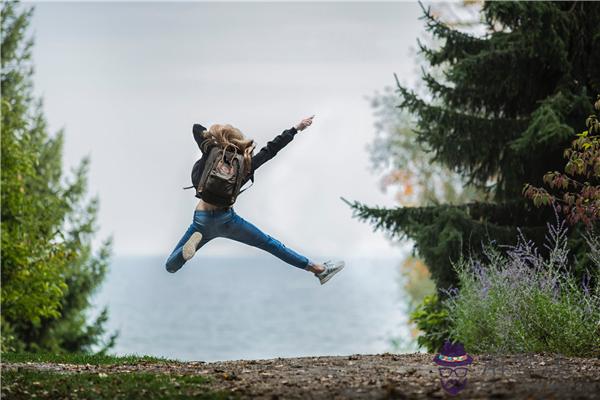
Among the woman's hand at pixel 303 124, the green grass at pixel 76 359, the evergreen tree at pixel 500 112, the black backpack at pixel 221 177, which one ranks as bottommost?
the green grass at pixel 76 359

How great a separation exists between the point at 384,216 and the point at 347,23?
94.3 ft

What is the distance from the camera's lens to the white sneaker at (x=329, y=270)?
861 centimetres

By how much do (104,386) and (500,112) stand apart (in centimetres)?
842

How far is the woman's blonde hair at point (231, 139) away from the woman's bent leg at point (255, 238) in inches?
20.6

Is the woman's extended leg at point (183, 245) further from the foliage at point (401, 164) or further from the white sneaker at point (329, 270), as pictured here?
the foliage at point (401, 164)

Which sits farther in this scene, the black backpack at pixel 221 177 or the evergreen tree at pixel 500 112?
the evergreen tree at pixel 500 112

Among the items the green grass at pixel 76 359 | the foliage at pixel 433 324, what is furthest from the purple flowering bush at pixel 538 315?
the green grass at pixel 76 359

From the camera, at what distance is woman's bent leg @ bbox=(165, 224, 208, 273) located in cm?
802

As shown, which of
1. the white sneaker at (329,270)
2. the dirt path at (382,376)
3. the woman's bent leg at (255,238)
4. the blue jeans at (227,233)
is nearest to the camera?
the dirt path at (382,376)

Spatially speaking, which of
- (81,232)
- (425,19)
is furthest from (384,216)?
(81,232)

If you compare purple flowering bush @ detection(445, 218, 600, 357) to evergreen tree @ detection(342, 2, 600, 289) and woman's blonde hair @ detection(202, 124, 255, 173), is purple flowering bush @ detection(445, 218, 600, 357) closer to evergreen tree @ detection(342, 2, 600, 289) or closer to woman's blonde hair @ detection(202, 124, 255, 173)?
evergreen tree @ detection(342, 2, 600, 289)

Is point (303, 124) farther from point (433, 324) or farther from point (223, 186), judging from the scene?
point (433, 324)

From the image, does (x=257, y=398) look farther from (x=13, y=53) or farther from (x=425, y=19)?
(x=13, y=53)

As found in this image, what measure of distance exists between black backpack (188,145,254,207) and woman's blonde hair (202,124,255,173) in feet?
0.14
